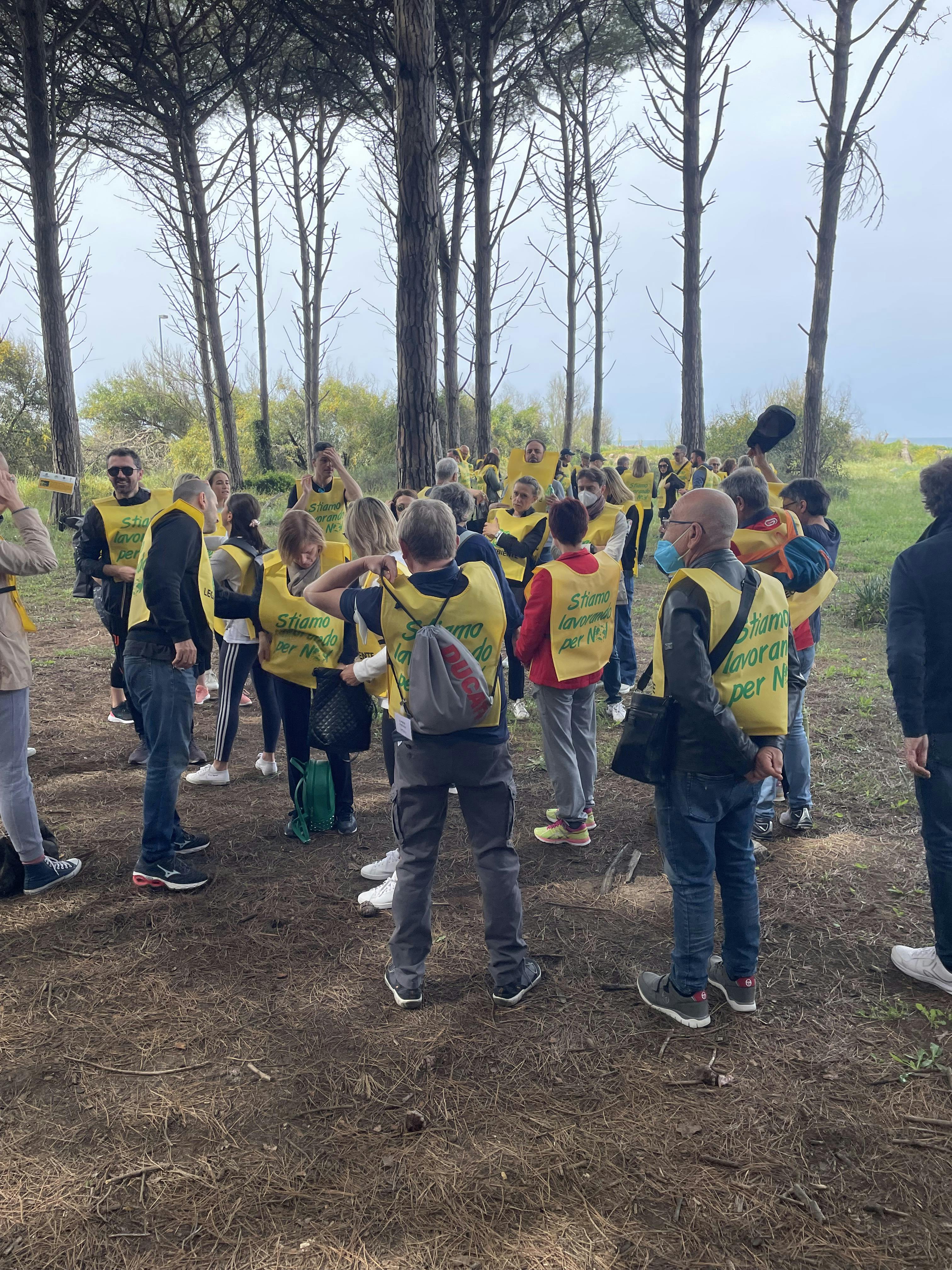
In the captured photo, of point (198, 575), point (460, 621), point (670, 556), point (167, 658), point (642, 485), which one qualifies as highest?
point (642, 485)

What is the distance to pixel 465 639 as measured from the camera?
10.8 ft

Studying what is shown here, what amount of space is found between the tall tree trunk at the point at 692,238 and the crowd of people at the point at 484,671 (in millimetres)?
9786

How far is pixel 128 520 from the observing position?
5910mm

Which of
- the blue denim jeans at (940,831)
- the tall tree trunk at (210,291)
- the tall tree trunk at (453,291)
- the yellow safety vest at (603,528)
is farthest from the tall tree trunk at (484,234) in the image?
the blue denim jeans at (940,831)

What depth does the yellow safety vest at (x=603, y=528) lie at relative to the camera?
7441 mm

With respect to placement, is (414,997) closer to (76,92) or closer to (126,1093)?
(126,1093)

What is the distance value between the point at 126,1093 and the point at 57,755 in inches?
159

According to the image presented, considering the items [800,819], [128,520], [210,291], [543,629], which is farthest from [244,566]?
[210,291]

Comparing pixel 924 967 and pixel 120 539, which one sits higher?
pixel 120 539

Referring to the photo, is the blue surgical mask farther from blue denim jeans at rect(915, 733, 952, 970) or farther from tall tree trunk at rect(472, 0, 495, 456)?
tall tree trunk at rect(472, 0, 495, 456)

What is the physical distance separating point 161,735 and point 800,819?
12.3 feet

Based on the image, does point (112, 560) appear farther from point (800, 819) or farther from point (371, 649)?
point (800, 819)

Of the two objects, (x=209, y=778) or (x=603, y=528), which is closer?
(x=209, y=778)

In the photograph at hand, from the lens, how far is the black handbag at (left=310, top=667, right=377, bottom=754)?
455 cm
